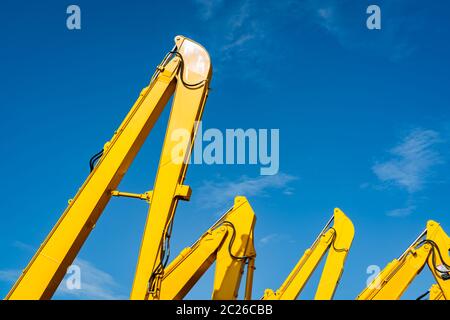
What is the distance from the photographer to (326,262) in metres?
18.9

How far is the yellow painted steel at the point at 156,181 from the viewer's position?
9.63 m

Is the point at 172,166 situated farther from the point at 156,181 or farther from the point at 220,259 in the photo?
the point at 220,259

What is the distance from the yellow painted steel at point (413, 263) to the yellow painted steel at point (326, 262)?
6.20ft

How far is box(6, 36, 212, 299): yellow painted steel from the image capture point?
31.6ft

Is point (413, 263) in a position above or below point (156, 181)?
above

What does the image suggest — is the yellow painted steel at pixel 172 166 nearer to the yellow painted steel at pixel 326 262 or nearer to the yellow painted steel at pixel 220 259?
the yellow painted steel at pixel 220 259

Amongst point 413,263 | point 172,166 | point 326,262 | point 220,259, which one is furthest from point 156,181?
point 326,262

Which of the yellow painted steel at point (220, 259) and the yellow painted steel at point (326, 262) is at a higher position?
the yellow painted steel at point (326, 262)

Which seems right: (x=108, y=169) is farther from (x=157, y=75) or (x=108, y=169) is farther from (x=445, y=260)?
(x=445, y=260)

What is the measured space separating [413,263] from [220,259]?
599 cm

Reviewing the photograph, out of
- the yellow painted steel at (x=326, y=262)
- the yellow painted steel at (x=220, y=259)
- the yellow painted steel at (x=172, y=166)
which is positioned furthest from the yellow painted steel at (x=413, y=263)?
the yellow painted steel at (x=172, y=166)

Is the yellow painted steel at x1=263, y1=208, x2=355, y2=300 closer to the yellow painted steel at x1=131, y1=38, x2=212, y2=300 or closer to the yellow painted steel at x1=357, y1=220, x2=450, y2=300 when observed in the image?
the yellow painted steel at x1=357, y1=220, x2=450, y2=300
